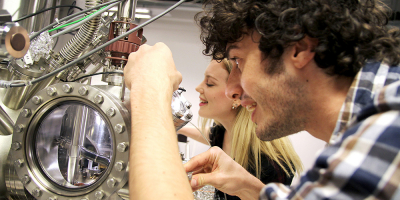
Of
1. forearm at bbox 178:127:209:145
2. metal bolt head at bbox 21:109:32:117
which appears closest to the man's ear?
metal bolt head at bbox 21:109:32:117

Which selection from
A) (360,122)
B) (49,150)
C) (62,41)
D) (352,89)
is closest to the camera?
(360,122)

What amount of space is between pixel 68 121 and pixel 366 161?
22.5 inches

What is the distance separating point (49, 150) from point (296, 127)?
0.58 meters

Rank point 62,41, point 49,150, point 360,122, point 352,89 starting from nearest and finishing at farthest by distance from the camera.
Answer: point 360,122, point 352,89, point 49,150, point 62,41

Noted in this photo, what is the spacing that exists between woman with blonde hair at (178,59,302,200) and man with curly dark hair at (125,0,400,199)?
512 millimetres

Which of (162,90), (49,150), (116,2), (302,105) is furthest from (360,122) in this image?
(49,150)

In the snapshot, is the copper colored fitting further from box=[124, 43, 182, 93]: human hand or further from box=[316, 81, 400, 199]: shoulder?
box=[316, 81, 400, 199]: shoulder

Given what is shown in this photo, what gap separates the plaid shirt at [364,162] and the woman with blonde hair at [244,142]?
85 centimetres

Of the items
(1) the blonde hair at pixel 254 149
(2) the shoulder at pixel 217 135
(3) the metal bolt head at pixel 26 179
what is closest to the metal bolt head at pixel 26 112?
(3) the metal bolt head at pixel 26 179

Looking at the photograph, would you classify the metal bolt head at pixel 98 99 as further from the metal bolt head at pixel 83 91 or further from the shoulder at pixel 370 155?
the shoulder at pixel 370 155

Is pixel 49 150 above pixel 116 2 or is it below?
below

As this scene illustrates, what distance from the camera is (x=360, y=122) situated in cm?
42

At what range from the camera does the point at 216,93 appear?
5.15 feet

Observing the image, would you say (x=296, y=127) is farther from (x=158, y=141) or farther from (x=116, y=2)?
(x=116, y=2)
